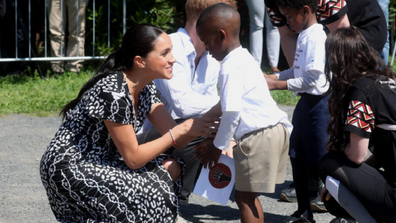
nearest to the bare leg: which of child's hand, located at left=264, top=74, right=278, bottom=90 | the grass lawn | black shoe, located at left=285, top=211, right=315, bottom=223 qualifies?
black shoe, located at left=285, top=211, right=315, bottom=223

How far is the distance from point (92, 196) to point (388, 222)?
5.31ft

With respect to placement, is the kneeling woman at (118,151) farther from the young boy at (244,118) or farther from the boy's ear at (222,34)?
the boy's ear at (222,34)

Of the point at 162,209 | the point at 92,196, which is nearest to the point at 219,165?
the point at 162,209

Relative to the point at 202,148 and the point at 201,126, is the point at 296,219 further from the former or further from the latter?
the point at 201,126

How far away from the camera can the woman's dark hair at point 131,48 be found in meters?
2.92

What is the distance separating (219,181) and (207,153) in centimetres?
22

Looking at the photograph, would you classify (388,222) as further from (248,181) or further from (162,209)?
(162,209)

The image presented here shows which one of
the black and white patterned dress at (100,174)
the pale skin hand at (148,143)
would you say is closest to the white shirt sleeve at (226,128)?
the pale skin hand at (148,143)

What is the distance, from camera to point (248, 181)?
308 cm

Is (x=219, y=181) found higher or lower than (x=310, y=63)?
lower

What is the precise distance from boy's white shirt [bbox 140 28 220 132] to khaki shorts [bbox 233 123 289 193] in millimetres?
575

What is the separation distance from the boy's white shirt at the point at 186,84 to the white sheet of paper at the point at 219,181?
1.65 ft

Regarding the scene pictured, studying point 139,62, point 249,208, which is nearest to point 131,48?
point 139,62

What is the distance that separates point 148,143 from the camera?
9.50 ft
